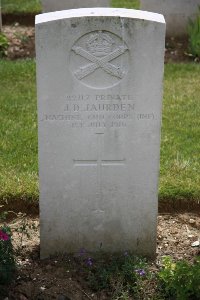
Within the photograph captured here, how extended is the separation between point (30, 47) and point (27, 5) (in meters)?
3.11

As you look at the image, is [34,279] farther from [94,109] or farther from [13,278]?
[94,109]

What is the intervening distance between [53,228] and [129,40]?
4.49 ft

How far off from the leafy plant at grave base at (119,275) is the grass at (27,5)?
8.80 m

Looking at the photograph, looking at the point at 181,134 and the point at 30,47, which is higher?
the point at 30,47

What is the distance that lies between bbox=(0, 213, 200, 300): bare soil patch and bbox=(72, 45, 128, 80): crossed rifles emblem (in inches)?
48.6

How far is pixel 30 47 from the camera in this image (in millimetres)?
10219

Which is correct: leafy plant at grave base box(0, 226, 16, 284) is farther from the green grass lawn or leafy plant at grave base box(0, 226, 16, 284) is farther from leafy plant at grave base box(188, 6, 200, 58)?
leafy plant at grave base box(188, 6, 200, 58)

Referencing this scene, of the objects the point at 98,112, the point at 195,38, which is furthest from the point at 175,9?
the point at 98,112

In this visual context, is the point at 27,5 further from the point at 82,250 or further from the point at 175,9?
the point at 82,250

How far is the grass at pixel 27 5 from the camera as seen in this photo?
12461 millimetres

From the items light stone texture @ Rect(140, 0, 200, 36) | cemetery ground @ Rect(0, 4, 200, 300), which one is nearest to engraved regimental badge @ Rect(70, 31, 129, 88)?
cemetery ground @ Rect(0, 4, 200, 300)

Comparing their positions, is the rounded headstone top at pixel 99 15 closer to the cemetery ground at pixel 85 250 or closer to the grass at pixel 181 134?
the cemetery ground at pixel 85 250

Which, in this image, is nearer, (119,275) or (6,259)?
(6,259)

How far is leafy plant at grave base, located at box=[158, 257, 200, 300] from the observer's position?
3932mm
